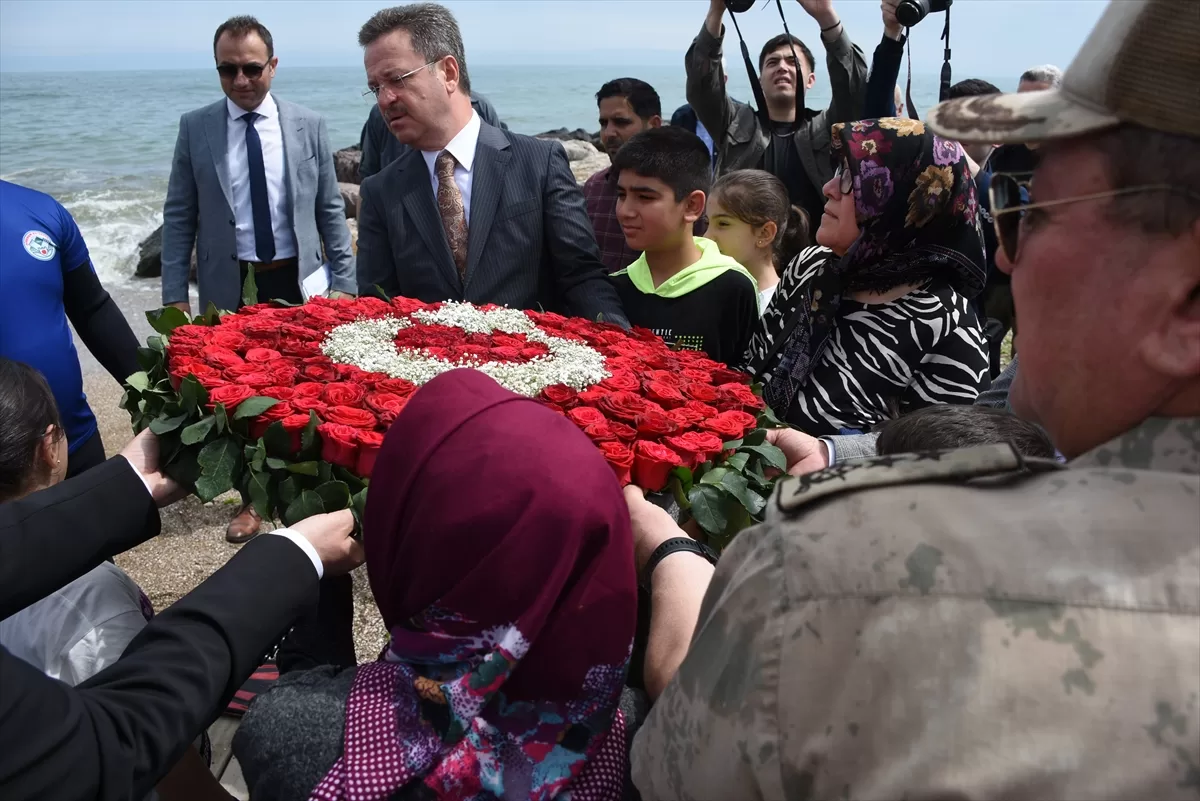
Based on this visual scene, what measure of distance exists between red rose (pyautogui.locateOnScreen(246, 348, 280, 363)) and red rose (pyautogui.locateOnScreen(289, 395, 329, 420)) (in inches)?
12.9

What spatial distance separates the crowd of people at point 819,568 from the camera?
773mm

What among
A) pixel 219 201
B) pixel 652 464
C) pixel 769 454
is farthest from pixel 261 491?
pixel 219 201

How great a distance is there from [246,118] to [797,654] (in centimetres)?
517

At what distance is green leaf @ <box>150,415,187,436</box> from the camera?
2070 mm

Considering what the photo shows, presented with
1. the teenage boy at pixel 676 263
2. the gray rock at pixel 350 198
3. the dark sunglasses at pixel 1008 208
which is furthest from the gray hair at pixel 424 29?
the gray rock at pixel 350 198

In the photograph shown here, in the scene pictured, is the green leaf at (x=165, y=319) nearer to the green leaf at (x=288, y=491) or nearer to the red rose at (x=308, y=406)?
the red rose at (x=308, y=406)

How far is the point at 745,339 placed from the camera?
11.0 feet

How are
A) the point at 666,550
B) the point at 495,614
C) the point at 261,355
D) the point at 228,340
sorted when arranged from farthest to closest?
the point at 228,340
the point at 261,355
the point at 666,550
the point at 495,614

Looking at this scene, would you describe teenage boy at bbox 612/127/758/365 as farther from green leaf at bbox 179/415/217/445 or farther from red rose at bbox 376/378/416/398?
green leaf at bbox 179/415/217/445

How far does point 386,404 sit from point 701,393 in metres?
0.84

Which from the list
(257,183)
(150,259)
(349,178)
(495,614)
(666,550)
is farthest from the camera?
(349,178)

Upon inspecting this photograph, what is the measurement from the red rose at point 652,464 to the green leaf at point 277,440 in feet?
2.56

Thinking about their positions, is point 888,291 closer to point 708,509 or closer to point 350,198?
point 708,509

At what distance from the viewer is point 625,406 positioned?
83.3 inches
